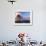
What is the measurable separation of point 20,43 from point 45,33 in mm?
1421

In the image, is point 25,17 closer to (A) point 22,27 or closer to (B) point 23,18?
(B) point 23,18

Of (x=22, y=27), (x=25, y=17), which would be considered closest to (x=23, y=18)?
(x=25, y=17)

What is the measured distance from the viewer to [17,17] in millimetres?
4867

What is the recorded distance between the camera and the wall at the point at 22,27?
15.9ft

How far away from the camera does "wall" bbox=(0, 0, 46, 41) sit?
485 centimetres

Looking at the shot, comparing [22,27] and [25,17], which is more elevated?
[25,17]

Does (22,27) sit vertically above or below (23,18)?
below

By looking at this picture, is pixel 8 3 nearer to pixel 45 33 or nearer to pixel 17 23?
pixel 17 23

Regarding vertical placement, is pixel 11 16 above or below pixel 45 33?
above

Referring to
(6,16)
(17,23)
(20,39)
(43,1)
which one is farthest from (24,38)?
(43,1)

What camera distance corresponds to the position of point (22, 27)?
16.0ft

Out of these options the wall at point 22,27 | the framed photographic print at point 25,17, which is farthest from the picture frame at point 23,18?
the wall at point 22,27

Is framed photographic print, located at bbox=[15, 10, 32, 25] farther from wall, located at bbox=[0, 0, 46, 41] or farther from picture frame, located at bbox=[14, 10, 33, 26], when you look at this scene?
wall, located at bbox=[0, 0, 46, 41]

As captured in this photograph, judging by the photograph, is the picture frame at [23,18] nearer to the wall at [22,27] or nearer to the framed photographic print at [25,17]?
the framed photographic print at [25,17]
